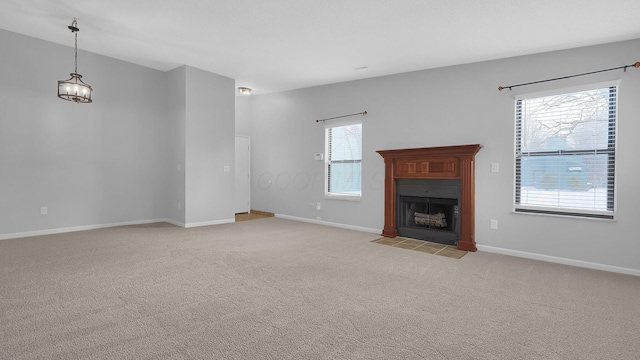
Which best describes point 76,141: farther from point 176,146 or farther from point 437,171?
point 437,171

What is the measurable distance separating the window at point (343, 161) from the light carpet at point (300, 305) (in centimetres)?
201

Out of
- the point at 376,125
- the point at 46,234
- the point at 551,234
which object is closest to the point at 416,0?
the point at 376,125

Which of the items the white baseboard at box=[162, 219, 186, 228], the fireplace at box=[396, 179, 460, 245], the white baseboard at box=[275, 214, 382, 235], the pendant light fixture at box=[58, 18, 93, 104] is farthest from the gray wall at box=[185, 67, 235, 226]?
the fireplace at box=[396, 179, 460, 245]

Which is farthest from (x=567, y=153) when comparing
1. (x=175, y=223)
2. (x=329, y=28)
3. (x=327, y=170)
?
(x=175, y=223)

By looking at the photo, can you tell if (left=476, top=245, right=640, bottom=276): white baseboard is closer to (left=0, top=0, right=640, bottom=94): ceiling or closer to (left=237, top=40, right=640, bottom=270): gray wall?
(left=237, top=40, right=640, bottom=270): gray wall

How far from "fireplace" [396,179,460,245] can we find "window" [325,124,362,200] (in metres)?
1.00

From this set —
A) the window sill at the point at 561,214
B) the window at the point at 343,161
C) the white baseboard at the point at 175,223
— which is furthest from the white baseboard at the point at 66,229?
the window sill at the point at 561,214

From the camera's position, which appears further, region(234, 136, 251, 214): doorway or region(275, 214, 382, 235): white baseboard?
region(234, 136, 251, 214): doorway

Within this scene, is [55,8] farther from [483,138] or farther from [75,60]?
[483,138]

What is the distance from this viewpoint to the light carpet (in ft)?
6.53

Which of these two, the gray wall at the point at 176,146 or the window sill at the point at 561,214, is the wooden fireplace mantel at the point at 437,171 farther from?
the gray wall at the point at 176,146

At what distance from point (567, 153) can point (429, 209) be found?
193 centimetres

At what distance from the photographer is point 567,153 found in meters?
4.02

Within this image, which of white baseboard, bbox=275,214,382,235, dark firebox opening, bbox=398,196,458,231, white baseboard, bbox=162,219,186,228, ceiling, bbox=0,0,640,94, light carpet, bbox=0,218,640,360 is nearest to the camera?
light carpet, bbox=0,218,640,360
